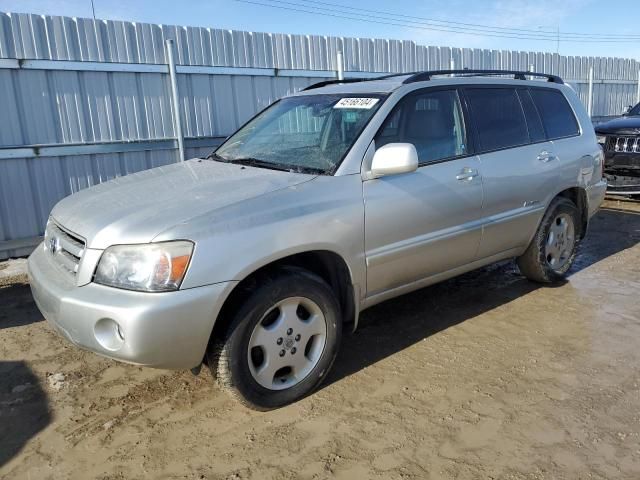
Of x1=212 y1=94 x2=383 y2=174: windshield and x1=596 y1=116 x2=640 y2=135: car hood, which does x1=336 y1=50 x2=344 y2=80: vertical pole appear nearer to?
x1=596 y1=116 x2=640 y2=135: car hood

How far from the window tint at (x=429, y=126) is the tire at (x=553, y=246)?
130 cm

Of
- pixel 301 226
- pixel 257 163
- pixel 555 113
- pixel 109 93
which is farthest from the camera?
pixel 109 93

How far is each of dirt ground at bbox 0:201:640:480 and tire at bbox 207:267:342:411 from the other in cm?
14

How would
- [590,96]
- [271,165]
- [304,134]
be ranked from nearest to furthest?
[271,165] → [304,134] → [590,96]

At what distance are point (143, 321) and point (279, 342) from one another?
79cm

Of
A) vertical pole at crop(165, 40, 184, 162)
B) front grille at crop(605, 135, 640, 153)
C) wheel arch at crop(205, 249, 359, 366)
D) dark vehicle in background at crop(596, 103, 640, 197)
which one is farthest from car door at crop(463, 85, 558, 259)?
front grille at crop(605, 135, 640, 153)

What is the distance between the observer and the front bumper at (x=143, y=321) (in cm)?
246

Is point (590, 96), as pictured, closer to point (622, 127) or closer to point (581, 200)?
point (622, 127)

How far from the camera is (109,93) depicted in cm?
662

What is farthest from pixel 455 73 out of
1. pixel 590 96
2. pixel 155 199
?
pixel 590 96

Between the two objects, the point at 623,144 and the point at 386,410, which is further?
the point at 623,144

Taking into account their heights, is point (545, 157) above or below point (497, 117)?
below

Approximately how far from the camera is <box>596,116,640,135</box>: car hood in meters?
8.09

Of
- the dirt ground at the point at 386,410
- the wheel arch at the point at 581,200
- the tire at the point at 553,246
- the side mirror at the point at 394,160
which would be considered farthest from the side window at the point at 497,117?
the dirt ground at the point at 386,410
